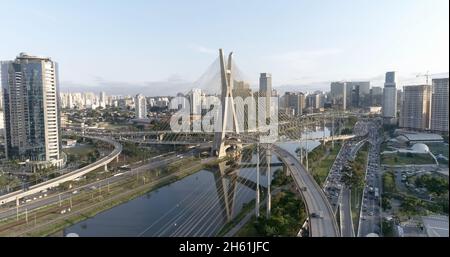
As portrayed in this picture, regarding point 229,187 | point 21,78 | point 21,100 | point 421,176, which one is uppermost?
point 21,78

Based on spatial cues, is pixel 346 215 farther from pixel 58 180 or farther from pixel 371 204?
pixel 58 180

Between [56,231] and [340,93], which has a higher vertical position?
[340,93]

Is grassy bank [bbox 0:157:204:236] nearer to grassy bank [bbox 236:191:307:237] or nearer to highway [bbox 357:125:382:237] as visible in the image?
grassy bank [bbox 236:191:307:237]

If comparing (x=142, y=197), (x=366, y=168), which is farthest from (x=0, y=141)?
(x=366, y=168)

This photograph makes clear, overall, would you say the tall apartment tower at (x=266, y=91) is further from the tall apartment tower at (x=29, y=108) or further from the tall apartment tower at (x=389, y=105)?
the tall apartment tower at (x=29, y=108)

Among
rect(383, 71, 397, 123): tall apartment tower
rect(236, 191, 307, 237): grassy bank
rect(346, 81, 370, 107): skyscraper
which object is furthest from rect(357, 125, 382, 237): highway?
rect(346, 81, 370, 107): skyscraper

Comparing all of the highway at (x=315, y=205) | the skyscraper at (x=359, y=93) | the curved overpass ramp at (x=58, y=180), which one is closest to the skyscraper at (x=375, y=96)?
the skyscraper at (x=359, y=93)

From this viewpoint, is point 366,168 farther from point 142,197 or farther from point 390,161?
point 142,197
